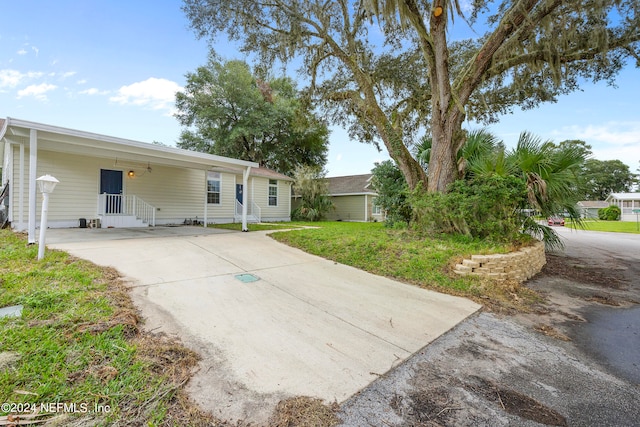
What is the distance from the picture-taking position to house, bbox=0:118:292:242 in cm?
653

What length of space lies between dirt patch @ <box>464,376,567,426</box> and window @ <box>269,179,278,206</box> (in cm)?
1452

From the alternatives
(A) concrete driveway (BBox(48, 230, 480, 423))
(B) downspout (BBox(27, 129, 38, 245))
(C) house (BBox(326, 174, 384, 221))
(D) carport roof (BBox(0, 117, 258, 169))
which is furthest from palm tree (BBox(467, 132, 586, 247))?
(C) house (BBox(326, 174, 384, 221))

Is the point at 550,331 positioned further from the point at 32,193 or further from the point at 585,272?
the point at 32,193

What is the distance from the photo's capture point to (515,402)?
1.89 meters

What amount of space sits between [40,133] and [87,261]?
12.1ft

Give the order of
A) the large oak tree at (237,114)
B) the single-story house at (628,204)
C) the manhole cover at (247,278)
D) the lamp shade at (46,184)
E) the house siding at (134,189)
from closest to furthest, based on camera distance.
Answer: the manhole cover at (247,278)
the lamp shade at (46,184)
the house siding at (134,189)
the large oak tree at (237,114)
the single-story house at (628,204)

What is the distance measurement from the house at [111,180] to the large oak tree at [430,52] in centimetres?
434

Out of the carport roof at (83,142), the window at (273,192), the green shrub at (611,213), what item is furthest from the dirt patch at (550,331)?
the green shrub at (611,213)

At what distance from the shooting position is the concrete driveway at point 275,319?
1.94 meters

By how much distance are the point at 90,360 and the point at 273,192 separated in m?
14.3

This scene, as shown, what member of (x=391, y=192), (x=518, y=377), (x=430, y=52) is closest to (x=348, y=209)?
(x=391, y=192)

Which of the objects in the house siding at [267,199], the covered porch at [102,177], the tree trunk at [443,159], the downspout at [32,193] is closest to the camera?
the downspout at [32,193]

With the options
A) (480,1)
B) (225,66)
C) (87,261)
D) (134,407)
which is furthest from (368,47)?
(225,66)

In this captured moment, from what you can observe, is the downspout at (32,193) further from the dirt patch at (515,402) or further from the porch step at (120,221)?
the dirt patch at (515,402)
